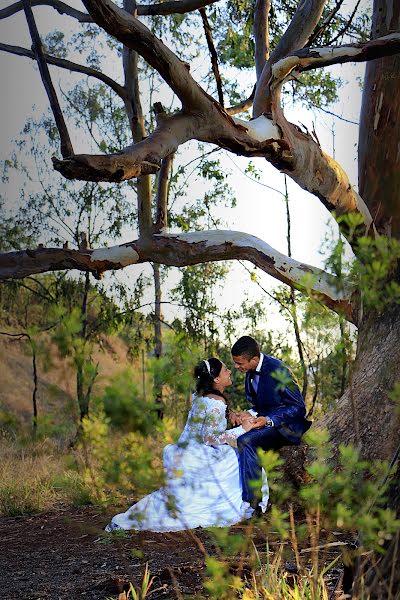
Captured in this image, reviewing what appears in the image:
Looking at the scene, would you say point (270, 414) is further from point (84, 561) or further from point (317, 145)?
point (317, 145)

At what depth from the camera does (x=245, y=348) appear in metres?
6.39

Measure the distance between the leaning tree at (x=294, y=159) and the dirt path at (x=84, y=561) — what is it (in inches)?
57.3

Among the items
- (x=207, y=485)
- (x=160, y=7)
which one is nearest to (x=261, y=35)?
(x=160, y=7)

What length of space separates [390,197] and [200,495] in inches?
113

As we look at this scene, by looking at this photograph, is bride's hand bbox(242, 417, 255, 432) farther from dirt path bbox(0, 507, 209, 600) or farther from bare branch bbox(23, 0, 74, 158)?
bare branch bbox(23, 0, 74, 158)

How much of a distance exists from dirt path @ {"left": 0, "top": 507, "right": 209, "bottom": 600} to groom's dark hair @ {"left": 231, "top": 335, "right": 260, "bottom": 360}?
1.25 meters

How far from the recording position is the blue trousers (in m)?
6.45

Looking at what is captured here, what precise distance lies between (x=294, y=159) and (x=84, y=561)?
330 cm

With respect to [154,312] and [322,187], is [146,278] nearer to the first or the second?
[154,312]

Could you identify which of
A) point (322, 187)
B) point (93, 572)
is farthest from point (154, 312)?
point (93, 572)

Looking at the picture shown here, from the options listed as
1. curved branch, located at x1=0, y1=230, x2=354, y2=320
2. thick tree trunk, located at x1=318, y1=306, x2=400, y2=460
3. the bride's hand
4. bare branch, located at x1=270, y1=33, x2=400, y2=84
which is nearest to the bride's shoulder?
the bride's hand

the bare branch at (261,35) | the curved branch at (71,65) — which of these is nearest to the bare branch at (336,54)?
the bare branch at (261,35)

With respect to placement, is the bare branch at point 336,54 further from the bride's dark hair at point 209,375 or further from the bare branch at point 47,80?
the bride's dark hair at point 209,375

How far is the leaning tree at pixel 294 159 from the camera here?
577 cm
